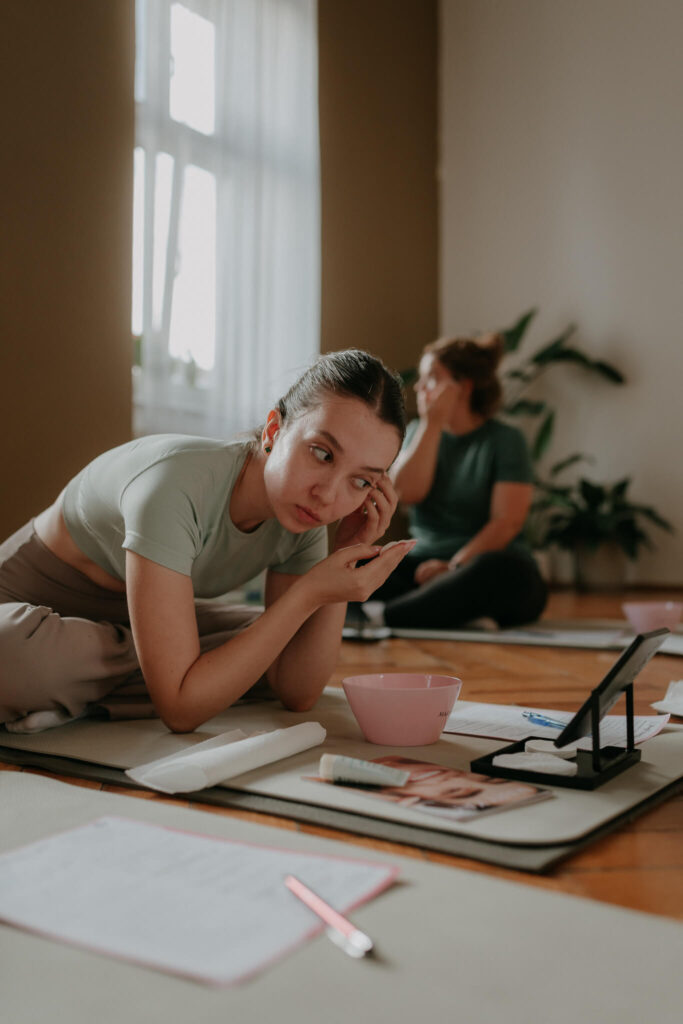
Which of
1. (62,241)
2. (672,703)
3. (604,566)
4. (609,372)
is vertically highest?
(62,241)

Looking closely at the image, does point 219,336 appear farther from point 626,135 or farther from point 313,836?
point 313,836

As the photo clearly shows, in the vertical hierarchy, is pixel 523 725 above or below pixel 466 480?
below

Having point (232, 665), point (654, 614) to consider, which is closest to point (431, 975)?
point (232, 665)

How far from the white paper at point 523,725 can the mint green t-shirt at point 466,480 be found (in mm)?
1195

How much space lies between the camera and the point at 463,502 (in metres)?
2.49

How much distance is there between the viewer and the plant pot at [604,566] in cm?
364

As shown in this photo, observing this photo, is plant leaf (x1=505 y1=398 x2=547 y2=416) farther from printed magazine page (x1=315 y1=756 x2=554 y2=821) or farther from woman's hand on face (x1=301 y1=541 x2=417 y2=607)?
printed magazine page (x1=315 y1=756 x2=554 y2=821)

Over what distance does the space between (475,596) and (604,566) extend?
5.05 feet

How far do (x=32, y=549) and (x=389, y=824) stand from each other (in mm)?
711

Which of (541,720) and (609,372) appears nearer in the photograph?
(541,720)

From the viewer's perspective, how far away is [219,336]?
116 inches

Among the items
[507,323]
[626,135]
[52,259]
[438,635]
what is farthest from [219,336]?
[626,135]

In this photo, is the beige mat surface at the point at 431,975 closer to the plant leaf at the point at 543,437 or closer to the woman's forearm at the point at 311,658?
the woman's forearm at the point at 311,658

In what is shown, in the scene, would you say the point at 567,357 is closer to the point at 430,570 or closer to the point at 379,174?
the point at 379,174
